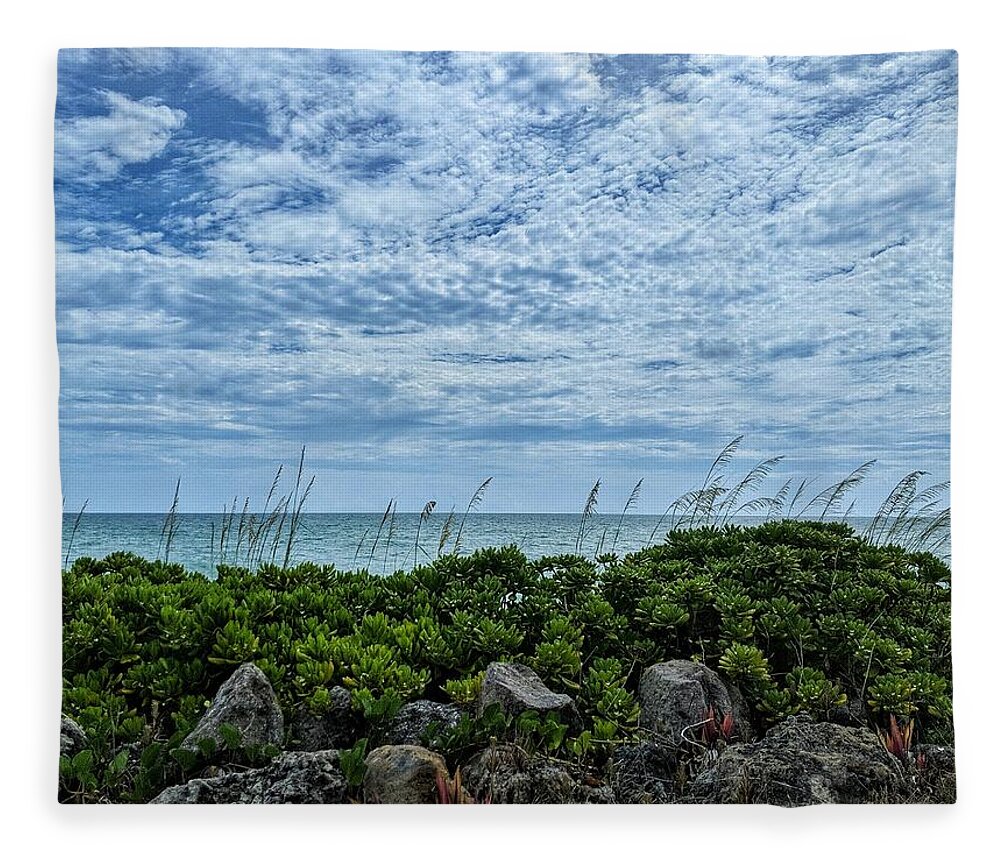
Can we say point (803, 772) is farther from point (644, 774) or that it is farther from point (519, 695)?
point (519, 695)

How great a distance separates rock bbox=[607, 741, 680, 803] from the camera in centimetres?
345

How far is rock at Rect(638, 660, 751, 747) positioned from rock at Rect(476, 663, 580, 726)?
0.28 m

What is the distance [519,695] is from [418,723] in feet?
1.26

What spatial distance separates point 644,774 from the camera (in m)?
3.45

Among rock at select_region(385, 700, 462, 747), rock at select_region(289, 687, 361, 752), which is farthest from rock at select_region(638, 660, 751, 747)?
rock at select_region(289, 687, 361, 752)

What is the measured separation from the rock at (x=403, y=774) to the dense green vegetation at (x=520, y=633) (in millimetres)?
98

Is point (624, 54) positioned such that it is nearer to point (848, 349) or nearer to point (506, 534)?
point (848, 349)

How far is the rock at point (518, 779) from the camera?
11.2 feet

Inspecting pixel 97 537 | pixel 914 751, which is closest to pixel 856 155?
pixel 914 751

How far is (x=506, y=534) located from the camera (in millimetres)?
3824

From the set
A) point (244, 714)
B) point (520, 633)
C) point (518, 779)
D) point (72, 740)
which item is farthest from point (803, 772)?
point (72, 740)

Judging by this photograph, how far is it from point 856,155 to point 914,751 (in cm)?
230

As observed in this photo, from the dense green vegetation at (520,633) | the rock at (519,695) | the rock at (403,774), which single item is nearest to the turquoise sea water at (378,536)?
the dense green vegetation at (520,633)

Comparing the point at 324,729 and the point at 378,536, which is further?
the point at 378,536
